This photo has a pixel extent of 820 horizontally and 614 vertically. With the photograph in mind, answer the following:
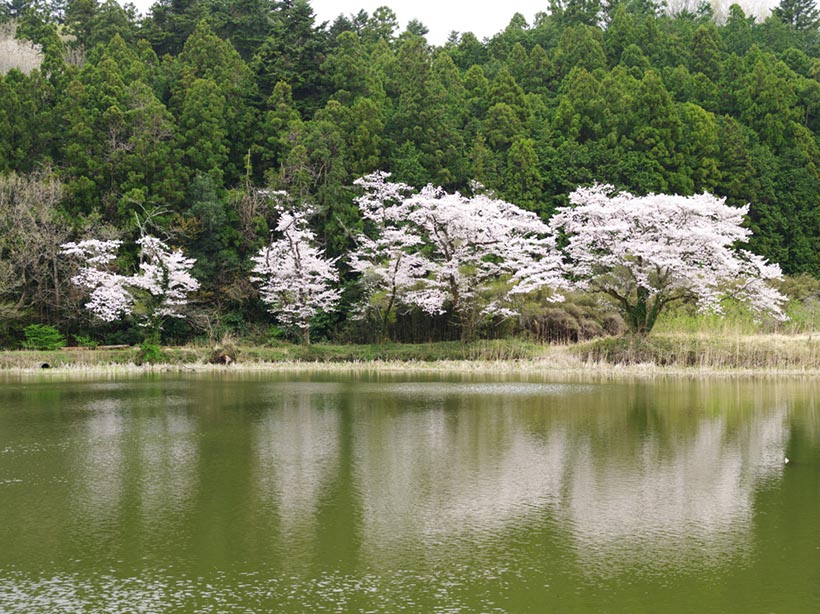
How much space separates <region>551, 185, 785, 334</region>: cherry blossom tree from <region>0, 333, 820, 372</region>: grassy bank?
4.12 ft

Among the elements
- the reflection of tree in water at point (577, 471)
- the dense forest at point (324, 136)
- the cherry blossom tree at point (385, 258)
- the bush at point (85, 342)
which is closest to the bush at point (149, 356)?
the bush at point (85, 342)

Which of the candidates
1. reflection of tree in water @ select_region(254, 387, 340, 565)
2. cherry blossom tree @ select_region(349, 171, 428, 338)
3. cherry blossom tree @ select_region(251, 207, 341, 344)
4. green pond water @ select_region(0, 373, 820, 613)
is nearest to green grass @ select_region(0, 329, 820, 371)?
cherry blossom tree @ select_region(251, 207, 341, 344)

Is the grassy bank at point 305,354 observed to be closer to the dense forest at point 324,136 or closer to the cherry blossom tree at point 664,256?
the dense forest at point 324,136

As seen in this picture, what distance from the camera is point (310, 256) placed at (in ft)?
115

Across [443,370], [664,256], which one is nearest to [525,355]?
[443,370]

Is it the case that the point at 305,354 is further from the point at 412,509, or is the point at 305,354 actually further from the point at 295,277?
the point at 412,509

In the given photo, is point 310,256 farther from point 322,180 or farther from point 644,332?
point 644,332

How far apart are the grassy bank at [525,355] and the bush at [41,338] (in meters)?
1.66

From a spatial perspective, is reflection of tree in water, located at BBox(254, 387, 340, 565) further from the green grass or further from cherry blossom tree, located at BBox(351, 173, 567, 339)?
cherry blossom tree, located at BBox(351, 173, 567, 339)

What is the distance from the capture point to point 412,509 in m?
9.34

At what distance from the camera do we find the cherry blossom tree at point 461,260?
104 ft

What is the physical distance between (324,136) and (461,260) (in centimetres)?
1045

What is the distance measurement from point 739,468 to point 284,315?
25029 mm

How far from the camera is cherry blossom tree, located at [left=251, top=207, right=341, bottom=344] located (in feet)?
112
